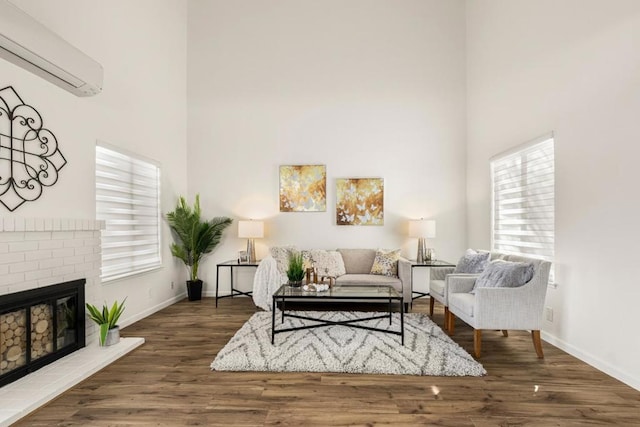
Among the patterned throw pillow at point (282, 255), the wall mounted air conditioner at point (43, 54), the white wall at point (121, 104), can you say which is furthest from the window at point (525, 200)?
the white wall at point (121, 104)

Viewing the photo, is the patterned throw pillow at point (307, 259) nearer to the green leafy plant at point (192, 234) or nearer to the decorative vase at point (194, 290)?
the green leafy plant at point (192, 234)

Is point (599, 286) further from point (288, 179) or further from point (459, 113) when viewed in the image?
point (288, 179)

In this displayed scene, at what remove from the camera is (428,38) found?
18.7 ft

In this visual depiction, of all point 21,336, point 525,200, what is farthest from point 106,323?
point 525,200

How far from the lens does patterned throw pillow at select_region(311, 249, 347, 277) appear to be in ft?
16.7

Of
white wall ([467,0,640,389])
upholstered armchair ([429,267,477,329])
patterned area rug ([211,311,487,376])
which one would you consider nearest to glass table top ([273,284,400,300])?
patterned area rug ([211,311,487,376])

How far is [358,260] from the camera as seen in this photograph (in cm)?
535

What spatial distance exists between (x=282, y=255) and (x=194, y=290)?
1.50 metres

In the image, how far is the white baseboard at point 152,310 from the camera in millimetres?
4067

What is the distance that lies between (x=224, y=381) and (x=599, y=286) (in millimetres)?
3126

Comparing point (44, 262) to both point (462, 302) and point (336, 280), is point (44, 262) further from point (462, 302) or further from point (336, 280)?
point (462, 302)

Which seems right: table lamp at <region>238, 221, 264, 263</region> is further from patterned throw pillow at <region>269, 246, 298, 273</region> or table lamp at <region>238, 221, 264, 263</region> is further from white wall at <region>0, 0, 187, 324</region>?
white wall at <region>0, 0, 187, 324</region>

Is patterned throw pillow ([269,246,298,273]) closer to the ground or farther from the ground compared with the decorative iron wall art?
closer to the ground

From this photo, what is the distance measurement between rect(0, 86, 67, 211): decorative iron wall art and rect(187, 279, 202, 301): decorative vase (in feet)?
8.79
